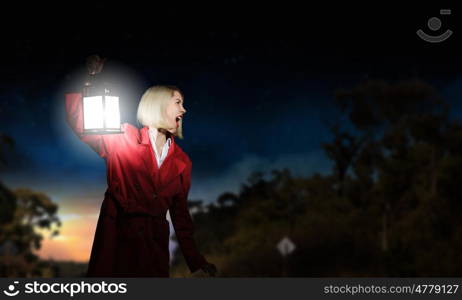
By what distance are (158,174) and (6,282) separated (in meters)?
1.82

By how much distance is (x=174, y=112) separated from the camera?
3852 mm

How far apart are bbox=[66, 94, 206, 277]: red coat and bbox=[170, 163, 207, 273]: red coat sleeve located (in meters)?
0.18

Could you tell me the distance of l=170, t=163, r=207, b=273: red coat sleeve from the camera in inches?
153

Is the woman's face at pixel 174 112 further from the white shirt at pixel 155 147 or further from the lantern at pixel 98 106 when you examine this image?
the lantern at pixel 98 106

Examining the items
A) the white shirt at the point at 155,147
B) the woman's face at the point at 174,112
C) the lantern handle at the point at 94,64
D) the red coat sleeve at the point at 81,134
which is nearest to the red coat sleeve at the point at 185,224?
the white shirt at the point at 155,147

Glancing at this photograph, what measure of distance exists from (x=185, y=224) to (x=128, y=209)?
487 mm

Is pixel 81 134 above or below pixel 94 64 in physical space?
below

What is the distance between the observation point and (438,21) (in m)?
5.27

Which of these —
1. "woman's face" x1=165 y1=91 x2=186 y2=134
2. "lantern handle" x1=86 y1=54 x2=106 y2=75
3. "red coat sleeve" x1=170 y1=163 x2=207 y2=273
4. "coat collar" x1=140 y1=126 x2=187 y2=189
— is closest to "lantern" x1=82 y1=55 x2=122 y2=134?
"lantern handle" x1=86 y1=54 x2=106 y2=75

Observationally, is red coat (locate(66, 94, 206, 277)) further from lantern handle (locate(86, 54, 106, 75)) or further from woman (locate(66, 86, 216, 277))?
lantern handle (locate(86, 54, 106, 75))

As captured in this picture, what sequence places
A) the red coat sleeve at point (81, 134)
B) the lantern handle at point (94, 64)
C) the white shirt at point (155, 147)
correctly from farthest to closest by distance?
1. the white shirt at point (155, 147)
2. the red coat sleeve at point (81, 134)
3. the lantern handle at point (94, 64)

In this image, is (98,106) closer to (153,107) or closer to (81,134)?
(81,134)

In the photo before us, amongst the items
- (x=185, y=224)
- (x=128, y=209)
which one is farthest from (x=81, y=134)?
(x=185, y=224)

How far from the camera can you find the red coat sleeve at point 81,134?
12.0ft
